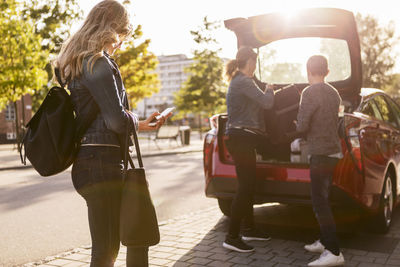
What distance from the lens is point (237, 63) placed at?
4965mm

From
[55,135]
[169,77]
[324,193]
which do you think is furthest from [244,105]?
[169,77]

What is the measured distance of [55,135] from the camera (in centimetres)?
245

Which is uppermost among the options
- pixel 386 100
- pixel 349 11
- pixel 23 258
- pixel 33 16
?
pixel 33 16

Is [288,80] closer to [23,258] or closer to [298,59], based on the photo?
[298,59]

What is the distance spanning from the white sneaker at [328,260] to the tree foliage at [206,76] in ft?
93.2

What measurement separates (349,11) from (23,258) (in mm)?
4222

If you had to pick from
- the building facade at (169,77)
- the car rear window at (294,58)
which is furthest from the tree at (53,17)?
the building facade at (169,77)

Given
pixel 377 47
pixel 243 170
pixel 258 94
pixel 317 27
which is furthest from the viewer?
pixel 377 47

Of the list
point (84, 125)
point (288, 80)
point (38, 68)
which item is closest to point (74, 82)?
point (84, 125)

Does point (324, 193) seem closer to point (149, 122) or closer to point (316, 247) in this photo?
point (316, 247)

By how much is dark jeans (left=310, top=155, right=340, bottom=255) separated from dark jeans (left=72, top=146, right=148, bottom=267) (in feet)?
7.81

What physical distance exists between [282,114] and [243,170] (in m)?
1.03

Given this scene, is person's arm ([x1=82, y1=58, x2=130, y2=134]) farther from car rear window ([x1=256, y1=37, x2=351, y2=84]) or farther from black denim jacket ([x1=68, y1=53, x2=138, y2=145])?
car rear window ([x1=256, y1=37, x2=351, y2=84])

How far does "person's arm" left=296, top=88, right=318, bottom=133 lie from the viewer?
4.46m
